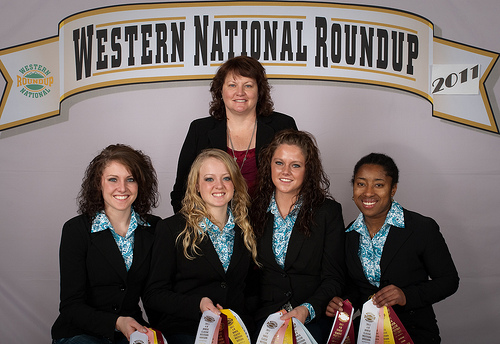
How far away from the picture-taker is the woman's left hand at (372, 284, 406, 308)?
2.39 m

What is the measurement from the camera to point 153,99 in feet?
12.4

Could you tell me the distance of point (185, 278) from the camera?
2.48 meters

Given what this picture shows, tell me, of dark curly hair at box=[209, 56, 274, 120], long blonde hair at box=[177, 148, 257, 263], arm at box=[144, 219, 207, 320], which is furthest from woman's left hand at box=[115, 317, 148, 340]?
dark curly hair at box=[209, 56, 274, 120]

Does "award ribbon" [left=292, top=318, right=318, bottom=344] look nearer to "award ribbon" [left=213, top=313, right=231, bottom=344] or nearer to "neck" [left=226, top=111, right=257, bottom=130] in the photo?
"award ribbon" [left=213, top=313, right=231, bottom=344]

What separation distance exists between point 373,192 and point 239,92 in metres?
0.96

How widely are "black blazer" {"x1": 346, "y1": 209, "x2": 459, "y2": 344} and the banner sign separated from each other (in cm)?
150

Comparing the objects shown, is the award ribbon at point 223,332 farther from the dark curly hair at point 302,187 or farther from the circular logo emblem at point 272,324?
the dark curly hair at point 302,187

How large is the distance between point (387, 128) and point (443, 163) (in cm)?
48

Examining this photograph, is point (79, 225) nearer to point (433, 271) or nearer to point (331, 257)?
point (331, 257)

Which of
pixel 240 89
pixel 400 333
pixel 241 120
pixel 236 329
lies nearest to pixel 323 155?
pixel 241 120

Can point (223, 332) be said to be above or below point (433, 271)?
below

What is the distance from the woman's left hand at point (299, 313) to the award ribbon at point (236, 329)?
179 mm

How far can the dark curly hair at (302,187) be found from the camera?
2.62 m

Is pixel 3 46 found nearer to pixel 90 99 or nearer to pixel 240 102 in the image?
pixel 90 99
